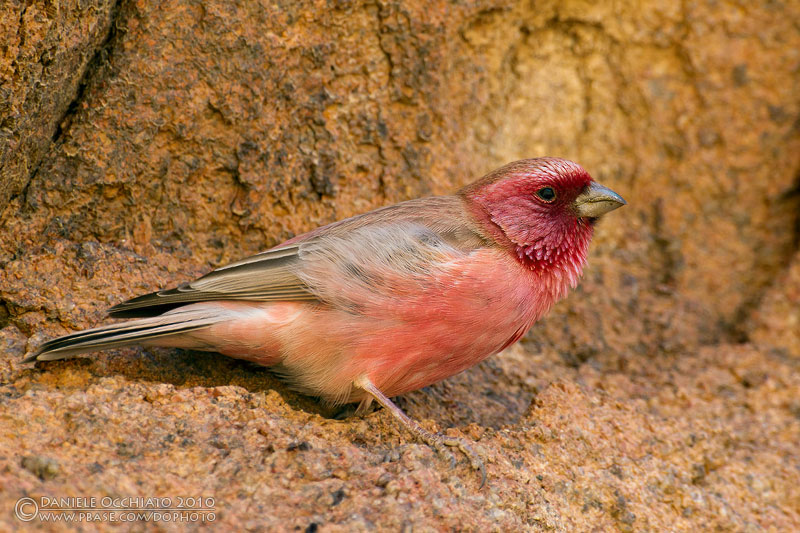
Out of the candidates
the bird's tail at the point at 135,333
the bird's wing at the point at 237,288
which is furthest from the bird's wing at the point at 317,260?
the bird's tail at the point at 135,333

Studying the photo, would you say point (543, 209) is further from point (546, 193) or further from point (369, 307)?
point (369, 307)

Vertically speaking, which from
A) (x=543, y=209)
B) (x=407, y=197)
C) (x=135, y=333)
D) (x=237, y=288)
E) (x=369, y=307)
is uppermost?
(x=543, y=209)

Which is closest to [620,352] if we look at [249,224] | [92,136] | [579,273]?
[579,273]

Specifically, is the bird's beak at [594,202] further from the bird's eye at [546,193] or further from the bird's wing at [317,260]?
the bird's wing at [317,260]

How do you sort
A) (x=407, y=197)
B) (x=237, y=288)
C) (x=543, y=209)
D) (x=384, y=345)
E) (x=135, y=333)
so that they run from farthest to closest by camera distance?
(x=407, y=197), (x=543, y=209), (x=237, y=288), (x=384, y=345), (x=135, y=333)

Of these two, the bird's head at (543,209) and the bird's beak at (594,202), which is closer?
the bird's head at (543,209)

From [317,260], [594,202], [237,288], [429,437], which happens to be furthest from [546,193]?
[237,288]

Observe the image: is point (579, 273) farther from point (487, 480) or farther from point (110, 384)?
point (110, 384)
